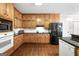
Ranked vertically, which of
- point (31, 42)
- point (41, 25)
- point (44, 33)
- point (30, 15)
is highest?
point (30, 15)

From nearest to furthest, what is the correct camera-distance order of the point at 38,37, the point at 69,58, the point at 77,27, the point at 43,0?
the point at 69,58
the point at 43,0
the point at 38,37
the point at 77,27

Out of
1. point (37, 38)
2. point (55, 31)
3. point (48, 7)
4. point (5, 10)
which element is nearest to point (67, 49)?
point (5, 10)

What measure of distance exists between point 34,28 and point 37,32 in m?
0.42

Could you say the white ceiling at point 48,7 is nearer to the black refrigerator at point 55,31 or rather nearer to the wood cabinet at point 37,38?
the black refrigerator at point 55,31

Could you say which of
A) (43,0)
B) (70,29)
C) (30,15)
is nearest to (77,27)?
(70,29)

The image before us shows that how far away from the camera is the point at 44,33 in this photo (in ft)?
32.2

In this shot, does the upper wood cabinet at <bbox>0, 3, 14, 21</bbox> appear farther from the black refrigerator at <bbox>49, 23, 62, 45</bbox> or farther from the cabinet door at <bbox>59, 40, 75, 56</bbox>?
the black refrigerator at <bbox>49, 23, 62, 45</bbox>

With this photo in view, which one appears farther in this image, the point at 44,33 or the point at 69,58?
the point at 44,33

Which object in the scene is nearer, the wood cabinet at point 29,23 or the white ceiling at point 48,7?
the white ceiling at point 48,7

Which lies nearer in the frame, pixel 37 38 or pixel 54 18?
pixel 37 38

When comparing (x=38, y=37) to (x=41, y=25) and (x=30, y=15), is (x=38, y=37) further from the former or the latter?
(x=30, y=15)

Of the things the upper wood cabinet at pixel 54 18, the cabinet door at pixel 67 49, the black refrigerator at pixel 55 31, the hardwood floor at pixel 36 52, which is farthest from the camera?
the upper wood cabinet at pixel 54 18

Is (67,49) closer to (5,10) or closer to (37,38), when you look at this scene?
(5,10)

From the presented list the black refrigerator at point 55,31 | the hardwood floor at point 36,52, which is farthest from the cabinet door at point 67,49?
the black refrigerator at point 55,31
